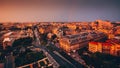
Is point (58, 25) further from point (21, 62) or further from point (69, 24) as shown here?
point (21, 62)

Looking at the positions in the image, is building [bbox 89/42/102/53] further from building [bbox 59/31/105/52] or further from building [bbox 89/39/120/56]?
building [bbox 59/31/105/52]

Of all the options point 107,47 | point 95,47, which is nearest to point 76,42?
point 95,47

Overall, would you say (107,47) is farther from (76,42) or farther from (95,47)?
(76,42)

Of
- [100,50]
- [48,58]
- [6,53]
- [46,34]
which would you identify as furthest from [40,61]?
[46,34]

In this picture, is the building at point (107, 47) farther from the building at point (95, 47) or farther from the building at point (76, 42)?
the building at point (76, 42)

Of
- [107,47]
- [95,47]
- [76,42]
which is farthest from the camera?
[76,42]

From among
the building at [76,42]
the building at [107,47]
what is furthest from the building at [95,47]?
the building at [76,42]

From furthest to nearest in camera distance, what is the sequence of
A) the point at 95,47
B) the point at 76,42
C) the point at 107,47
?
the point at 76,42, the point at 95,47, the point at 107,47

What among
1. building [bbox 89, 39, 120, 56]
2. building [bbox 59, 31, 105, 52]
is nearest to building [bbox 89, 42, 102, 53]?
building [bbox 89, 39, 120, 56]
